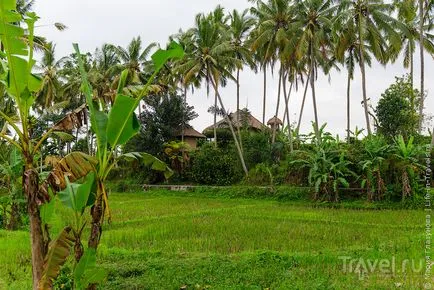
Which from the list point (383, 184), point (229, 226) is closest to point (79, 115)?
point (229, 226)

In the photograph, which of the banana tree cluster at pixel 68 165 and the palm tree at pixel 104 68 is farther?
the palm tree at pixel 104 68

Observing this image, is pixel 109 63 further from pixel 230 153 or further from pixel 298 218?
pixel 298 218

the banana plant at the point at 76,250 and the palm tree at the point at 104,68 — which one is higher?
the palm tree at the point at 104,68

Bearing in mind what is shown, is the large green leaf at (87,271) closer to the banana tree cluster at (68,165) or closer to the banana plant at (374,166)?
the banana tree cluster at (68,165)

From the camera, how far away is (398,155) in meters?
15.4

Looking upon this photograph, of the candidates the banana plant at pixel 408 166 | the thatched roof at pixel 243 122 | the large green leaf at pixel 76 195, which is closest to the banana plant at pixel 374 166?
the banana plant at pixel 408 166

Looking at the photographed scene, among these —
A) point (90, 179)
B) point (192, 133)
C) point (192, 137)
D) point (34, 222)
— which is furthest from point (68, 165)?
point (192, 137)

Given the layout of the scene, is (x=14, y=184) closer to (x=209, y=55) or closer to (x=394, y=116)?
(x=209, y=55)

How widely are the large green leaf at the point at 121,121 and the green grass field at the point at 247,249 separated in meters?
1.93

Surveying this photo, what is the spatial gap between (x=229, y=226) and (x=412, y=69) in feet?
75.0

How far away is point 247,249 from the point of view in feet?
25.7

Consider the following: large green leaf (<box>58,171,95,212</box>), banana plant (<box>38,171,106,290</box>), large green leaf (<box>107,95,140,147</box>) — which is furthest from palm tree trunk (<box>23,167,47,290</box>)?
large green leaf (<box>107,95,140,147</box>)

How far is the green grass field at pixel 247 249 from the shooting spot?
17.8ft

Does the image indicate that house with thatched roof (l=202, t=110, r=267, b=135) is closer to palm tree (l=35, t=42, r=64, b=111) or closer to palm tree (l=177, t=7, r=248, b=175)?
palm tree (l=177, t=7, r=248, b=175)
